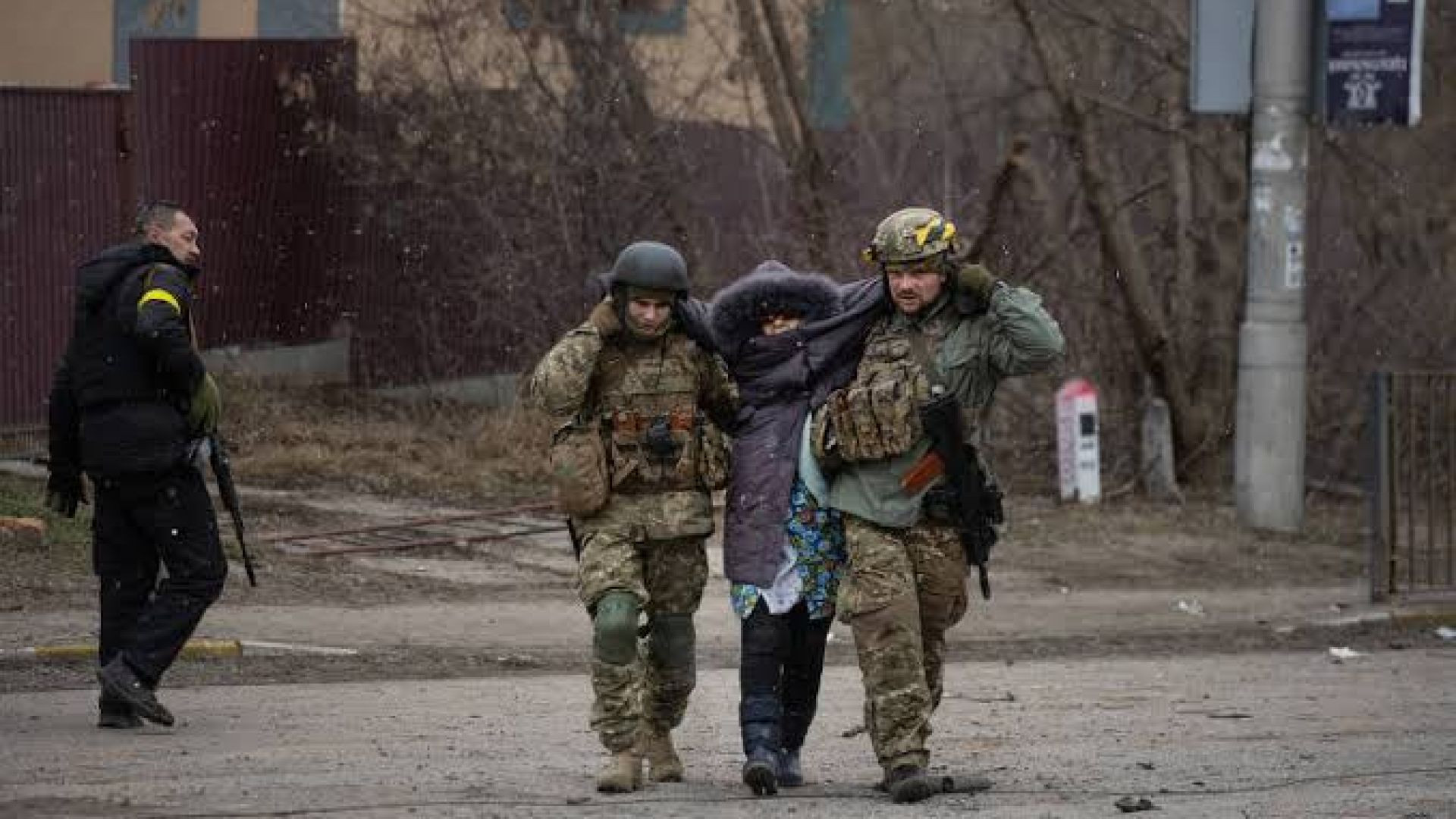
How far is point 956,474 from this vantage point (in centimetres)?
744

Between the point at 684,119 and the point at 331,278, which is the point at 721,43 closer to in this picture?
the point at 684,119

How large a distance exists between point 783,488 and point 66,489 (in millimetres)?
2801

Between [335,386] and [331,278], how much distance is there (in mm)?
795

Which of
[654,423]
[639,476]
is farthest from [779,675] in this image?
[654,423]

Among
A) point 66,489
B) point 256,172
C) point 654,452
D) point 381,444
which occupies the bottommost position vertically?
point 381,444

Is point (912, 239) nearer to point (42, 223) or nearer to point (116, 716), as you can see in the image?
point (116, 716)

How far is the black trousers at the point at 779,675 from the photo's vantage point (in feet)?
24.4

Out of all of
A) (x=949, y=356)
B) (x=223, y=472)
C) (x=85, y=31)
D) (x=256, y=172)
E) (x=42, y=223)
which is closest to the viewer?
(x=949, y=356)

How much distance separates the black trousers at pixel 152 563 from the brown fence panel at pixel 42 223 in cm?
665

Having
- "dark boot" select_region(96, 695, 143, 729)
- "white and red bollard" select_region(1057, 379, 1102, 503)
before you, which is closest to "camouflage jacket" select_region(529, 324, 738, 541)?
"dark boot" select_region(96, 695, 143, 729)

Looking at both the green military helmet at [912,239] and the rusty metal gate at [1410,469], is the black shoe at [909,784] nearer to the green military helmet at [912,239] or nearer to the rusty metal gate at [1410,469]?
the green military helmet at [912,239]

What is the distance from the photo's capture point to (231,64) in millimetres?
17406

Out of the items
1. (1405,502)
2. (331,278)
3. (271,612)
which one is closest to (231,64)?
(331,278)

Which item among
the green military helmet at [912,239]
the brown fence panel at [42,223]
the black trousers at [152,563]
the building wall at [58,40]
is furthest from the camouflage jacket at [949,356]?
the building wall at [58,40]
